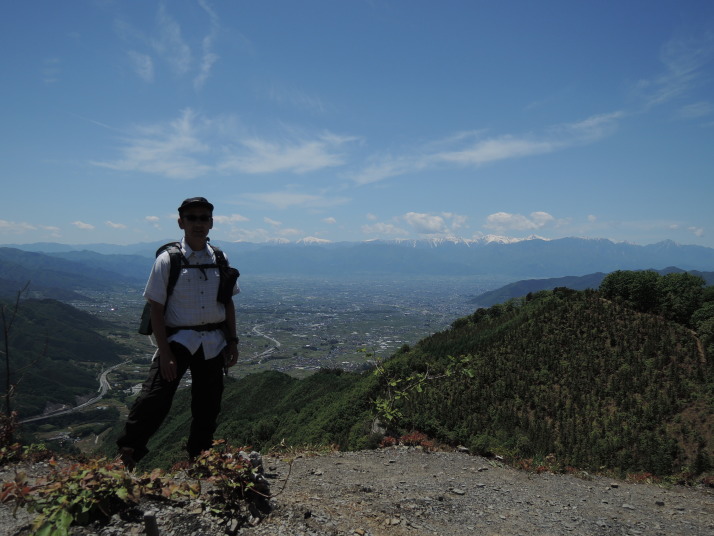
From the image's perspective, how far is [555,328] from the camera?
59.7 feet

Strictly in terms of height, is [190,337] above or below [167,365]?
above

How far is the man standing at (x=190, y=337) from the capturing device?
3273 mm

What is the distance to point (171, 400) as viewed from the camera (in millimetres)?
3475

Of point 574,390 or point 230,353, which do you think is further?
point 574,390

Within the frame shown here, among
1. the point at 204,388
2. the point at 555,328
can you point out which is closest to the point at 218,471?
the point at 204,388

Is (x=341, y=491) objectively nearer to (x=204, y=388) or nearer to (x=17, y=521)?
(x=204, y=388)

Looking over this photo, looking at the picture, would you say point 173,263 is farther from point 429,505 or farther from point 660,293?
point 660,293

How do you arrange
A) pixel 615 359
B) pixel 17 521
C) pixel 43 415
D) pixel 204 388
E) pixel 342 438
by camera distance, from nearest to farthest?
pixel 17 521
pixel 204 388
pixel 342 438
pixel 615 359
pixel 43 415

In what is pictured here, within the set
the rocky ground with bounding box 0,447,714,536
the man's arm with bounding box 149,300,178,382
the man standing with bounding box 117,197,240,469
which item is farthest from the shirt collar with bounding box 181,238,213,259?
the rocky ground with bounding box 0,447,714,536

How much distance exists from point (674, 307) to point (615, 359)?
6.66 meters

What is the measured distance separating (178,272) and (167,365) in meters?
0.82

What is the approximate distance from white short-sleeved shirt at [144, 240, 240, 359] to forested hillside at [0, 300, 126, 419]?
48943mm

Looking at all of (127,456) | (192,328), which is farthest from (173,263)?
(127,456)

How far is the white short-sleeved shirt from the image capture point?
3.34 m
